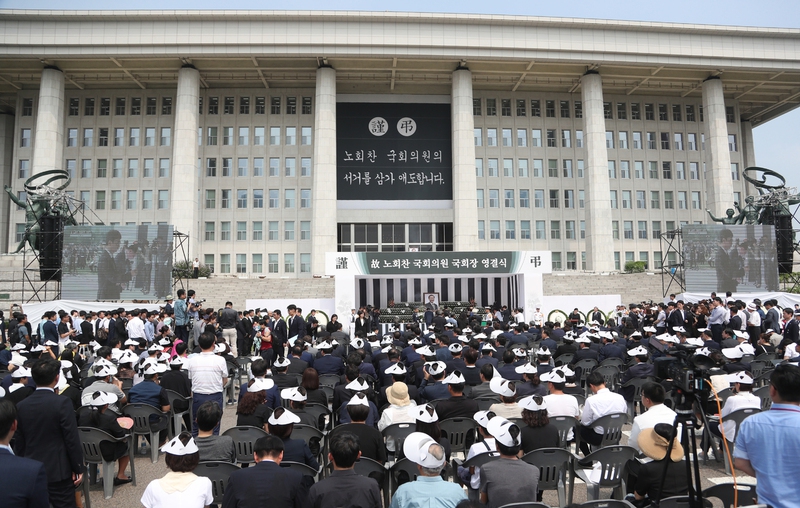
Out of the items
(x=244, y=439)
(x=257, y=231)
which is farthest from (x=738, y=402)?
(x=257, y=231)

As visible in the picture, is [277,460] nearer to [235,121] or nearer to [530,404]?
[530,404]

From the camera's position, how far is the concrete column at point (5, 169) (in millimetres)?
49062

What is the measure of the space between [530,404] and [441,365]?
2.78m

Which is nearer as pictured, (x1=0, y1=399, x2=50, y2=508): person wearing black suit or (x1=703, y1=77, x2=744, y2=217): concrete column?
(x1=0, y1=399, x2=50, y2=508): person wearing black suit

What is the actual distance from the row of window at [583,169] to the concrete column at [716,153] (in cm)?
566

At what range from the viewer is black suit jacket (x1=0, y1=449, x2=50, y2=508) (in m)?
3.76

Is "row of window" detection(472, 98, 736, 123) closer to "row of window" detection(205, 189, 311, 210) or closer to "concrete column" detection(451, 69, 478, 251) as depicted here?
"concrete column" detection(451, 69, 478, 251)

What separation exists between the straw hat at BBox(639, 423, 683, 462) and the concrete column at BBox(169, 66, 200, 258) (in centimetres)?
4163

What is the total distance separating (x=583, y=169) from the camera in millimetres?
51750

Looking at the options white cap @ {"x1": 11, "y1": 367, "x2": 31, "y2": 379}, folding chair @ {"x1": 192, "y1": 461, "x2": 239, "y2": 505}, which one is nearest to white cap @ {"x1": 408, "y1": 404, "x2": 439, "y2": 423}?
folding chair @ {"x1": 192, "y1": 461, "x2": 239, "y2": 505}

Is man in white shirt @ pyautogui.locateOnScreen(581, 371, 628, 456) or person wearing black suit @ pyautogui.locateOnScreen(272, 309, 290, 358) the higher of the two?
person wearing black suit @ pyautogui.locateOnScreen(272, 309, 290, 358)

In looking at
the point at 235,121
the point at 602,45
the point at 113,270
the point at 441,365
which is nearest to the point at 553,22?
the point at 602,45

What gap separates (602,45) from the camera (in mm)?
45781

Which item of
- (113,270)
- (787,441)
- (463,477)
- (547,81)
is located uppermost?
(547,81)
